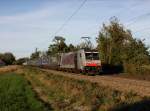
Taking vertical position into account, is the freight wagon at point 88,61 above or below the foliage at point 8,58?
below

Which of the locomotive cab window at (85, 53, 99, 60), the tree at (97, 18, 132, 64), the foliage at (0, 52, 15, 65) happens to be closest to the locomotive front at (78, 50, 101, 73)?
the locomotive cab window at (85, 53, 99, 60)

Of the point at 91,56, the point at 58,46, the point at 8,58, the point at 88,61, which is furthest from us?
the point at 8,58

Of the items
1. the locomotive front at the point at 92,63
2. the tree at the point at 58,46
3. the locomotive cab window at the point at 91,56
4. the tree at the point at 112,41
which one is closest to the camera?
the locomotive front at the point at 92,63

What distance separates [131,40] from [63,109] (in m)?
35.8

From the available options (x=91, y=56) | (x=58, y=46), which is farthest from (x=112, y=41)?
(x=58, y=46)

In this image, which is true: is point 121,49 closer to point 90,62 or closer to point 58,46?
Result: point 90,62

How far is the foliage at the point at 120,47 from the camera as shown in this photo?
4781 centimetres

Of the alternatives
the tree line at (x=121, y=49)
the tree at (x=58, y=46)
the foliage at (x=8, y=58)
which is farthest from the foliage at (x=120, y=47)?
the foliage at (x=8, y=58)

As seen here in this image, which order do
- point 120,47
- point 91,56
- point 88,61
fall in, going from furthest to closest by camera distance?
point 120,47 → point 91,56 → point 88,61

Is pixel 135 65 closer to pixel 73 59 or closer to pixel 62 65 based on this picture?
pixel 73 59

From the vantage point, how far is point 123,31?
58000 millimetres

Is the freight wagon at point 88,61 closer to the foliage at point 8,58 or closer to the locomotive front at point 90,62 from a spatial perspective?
the locomotive front at point 90,62

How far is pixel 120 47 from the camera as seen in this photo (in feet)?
180

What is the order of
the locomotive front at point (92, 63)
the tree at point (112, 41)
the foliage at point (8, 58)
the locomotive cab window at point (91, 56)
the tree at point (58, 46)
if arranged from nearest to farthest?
the locomotive front at point (92, 63), the locomotive cab window at point (91, 56), the tree at point (112, 41), the tree at point (58, 46), the foliage at point (8, 58)
